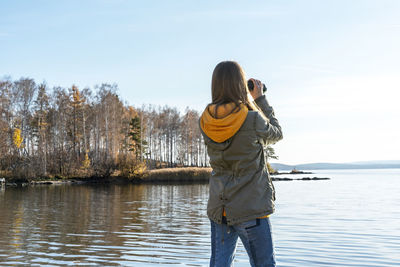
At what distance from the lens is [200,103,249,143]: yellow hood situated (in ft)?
8.47

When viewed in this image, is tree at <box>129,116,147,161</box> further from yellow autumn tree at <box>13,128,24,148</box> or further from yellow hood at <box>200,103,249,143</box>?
yellow hood at <box>200,103,249,143</box>

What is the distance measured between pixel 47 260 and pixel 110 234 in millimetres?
2932

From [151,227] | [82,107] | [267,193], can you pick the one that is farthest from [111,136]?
[267,193]

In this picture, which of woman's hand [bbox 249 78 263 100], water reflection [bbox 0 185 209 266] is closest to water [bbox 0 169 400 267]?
water reflection [bbox 0 185 209 266]

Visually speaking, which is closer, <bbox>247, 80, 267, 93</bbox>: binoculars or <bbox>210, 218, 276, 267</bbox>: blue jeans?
<bbox>210, 218, 276, 267</bbox>: blue jeans

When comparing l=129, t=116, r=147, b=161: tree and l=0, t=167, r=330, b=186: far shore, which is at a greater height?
l=129, t=116, r=147, b=161: tree

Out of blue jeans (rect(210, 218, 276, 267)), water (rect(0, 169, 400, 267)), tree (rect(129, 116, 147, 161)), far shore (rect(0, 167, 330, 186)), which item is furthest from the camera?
tree (rect(129, 116, 147, 161))

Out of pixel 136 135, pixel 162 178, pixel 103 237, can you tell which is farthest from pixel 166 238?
pixel 136 135

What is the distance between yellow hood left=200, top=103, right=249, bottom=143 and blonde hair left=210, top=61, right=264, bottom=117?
49 millimetres

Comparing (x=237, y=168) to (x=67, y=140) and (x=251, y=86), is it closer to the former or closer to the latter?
(x=251, y=86)

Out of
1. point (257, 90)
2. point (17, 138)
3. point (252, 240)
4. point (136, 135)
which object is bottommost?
point (252, 240)

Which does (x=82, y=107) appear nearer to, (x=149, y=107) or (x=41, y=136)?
(x=41, y=136)

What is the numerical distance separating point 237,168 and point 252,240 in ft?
1.54

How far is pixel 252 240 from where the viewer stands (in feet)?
8.43
